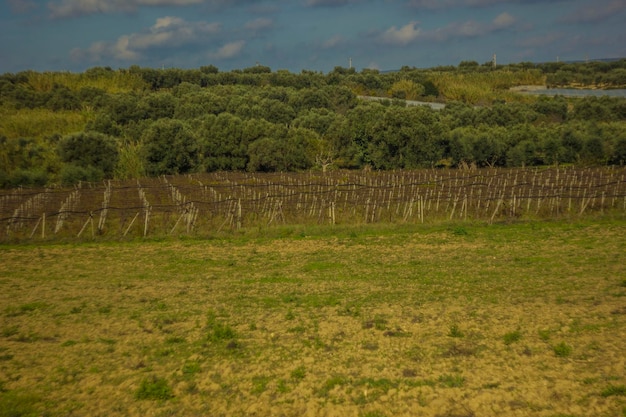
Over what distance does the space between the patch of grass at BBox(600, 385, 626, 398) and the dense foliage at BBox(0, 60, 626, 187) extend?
47178mm

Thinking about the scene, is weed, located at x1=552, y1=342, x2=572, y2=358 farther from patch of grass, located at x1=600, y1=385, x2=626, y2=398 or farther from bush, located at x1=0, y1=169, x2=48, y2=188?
bush, located at x1=0, y1=169, x2=48, y2=188

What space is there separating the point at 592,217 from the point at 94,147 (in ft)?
144

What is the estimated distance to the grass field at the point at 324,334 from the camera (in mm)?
7590

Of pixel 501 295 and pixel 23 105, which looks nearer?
pixel 501 295

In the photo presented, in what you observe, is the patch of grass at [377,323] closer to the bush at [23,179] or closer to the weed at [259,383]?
the weed at [259,383]

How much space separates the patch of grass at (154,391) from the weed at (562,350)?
5.95m

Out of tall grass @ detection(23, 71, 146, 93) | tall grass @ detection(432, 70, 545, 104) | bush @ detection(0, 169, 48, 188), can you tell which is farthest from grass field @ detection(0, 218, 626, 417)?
tall grass @ detection(23, 71, 146, 93)

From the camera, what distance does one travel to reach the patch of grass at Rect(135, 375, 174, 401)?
7839 mm

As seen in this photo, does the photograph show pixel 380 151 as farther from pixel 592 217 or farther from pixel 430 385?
pixel 430 385

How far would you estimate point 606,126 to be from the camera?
57281 mm

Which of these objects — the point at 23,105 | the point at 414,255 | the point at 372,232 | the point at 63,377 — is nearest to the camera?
the point at 63,377

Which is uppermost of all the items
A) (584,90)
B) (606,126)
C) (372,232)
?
(584,90)

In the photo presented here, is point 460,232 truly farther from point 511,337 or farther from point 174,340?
point 174,340

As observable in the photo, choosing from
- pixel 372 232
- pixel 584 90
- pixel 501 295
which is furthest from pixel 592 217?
pixel 584 90
